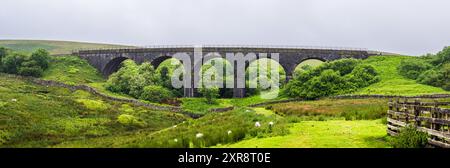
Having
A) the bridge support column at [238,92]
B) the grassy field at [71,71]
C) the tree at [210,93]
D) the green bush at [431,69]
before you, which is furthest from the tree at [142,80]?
the green bush at [431,69]

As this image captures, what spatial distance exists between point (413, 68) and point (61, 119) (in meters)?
49.9

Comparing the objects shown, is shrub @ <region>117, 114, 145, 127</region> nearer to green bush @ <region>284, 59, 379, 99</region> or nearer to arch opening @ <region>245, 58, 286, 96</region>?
green bush @ <region>284, 59, 379, 99</region>

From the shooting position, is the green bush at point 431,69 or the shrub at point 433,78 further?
the green bush at point 431,69

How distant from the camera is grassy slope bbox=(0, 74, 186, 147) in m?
35.1

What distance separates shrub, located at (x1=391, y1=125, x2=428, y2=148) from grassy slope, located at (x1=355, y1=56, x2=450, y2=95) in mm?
39925

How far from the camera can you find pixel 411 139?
565 inches

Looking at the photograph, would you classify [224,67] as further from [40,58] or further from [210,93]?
[40,58]

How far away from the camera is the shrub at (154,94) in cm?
6710

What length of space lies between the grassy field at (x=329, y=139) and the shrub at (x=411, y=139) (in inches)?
41.4

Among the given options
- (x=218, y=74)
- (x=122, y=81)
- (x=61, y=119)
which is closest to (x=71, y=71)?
(x=122, y=81)

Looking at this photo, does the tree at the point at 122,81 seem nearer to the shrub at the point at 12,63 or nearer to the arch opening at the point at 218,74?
the arch opening at the point at 218,74

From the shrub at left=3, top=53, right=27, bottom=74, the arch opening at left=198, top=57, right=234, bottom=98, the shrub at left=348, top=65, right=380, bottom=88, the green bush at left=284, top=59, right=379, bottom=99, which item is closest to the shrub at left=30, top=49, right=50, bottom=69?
the shrub at left=3, top=53, right=27, bottom=74
